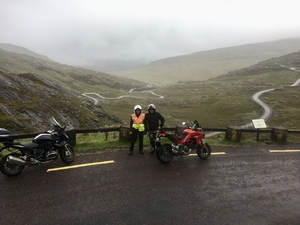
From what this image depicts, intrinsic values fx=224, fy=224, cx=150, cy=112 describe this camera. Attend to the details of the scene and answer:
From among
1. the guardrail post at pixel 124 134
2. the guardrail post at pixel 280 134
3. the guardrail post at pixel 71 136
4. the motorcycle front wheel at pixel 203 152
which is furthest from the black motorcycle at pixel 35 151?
the guardrail post at pixel 280 134

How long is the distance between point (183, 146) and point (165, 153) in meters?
0.91

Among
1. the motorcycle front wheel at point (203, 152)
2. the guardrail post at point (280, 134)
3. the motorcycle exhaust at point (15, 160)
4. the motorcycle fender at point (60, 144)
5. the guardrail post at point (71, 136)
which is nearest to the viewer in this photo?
→ the motorcycle exhaust at point (15, 160)

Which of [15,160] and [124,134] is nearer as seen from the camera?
[15,160]

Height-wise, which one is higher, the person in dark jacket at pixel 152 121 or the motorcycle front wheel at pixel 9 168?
the person in dark jacket at pixel 152 121

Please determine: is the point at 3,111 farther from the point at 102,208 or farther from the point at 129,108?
the point at 129,108

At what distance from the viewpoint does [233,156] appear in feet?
35.6

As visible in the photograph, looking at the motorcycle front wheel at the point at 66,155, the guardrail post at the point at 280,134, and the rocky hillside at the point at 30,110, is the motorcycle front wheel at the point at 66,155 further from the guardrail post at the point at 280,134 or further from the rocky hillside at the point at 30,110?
the rocky hillside at the point at 30,110

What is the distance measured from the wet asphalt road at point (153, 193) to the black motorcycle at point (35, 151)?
33cm

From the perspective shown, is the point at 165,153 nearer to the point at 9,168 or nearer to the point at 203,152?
the point at 203,152

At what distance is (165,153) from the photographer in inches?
384

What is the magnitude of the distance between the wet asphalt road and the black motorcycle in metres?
0.33

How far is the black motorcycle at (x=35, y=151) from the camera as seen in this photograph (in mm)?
7807

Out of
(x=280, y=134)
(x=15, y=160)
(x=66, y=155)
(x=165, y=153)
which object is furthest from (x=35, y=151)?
(x=280, y=134)

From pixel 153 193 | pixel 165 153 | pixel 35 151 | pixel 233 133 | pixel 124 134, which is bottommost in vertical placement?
pixel 153 193
